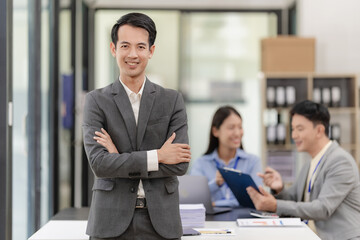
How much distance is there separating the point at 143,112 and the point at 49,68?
3.09 meters

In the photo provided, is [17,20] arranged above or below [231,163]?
above

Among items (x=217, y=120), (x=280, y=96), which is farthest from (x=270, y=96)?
(x=217, y=120)

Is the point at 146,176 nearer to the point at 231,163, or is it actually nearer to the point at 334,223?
the point at 334,223

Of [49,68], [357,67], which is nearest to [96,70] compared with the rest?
[49,68]

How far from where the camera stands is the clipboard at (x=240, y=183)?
332cm

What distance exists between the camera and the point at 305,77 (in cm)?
634

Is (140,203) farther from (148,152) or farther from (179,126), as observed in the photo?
(179,126)

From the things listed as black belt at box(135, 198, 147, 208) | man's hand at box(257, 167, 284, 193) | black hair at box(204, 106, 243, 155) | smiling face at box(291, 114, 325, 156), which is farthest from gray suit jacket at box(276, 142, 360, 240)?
black belt at box(135, 198, 147, 208)

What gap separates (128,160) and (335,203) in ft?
4.98

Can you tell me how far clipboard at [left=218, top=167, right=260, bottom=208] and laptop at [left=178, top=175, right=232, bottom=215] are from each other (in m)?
0.15

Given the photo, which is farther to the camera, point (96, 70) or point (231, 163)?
point (96, 70)

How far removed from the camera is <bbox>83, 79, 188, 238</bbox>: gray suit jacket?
2236mm

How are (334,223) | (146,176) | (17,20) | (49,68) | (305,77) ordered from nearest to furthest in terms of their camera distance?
(146,176), (334,223), (17,20), (49,68), (305,77)

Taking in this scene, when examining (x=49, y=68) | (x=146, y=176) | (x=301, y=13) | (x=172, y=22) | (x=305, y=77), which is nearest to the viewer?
(x=146, y=176)
